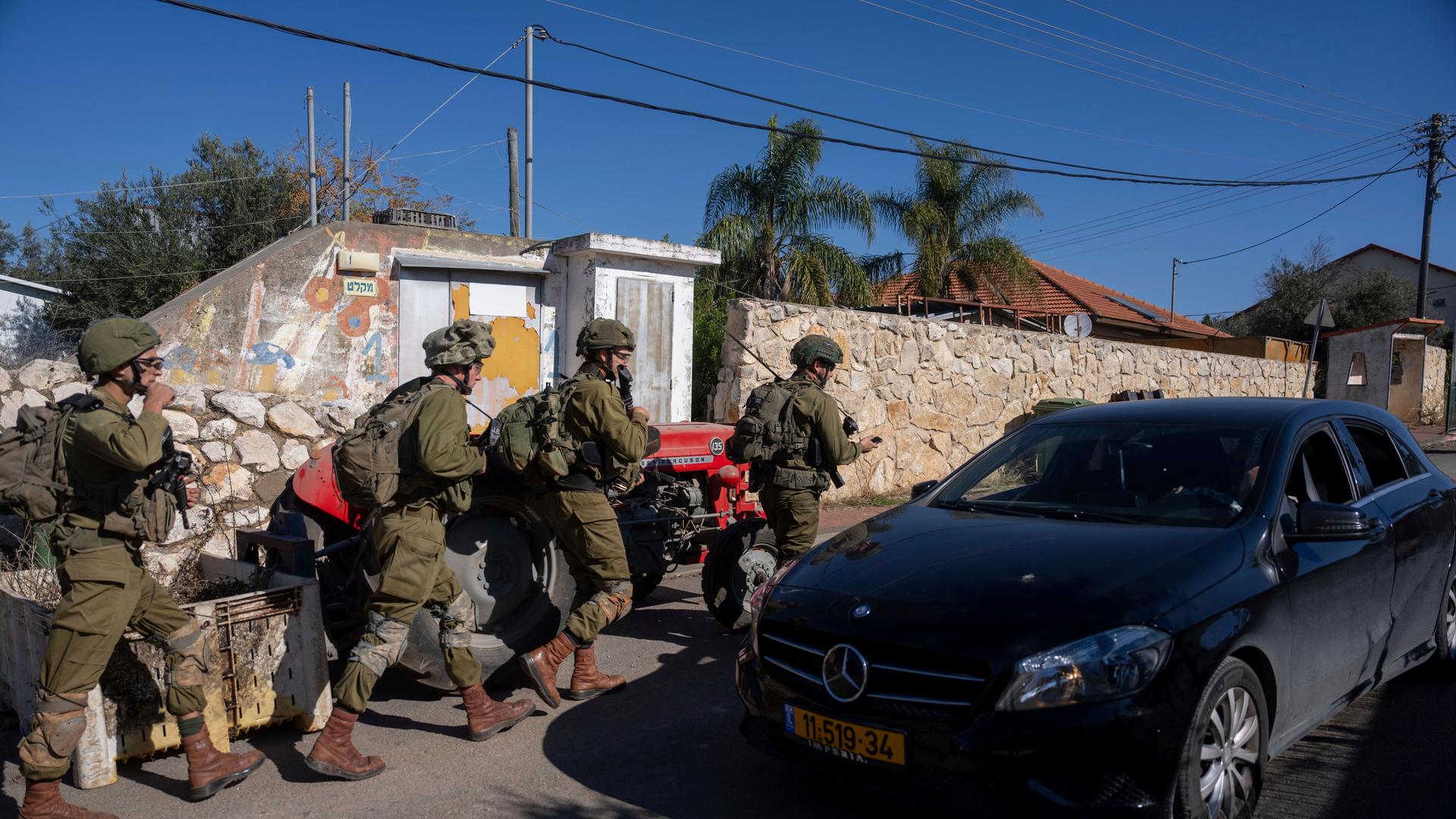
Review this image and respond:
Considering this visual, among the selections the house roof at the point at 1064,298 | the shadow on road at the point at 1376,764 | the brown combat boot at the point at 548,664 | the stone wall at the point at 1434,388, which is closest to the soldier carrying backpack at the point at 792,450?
the brown combat boot at the point at 548,664

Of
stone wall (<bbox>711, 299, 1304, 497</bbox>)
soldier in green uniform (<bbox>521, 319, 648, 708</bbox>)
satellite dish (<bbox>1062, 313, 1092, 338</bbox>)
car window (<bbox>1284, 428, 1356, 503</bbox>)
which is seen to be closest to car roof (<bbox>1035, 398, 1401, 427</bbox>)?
car window (<bbox>1284, 428, 1356, 503</bbox>)

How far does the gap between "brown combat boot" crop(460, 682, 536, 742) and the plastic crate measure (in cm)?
68

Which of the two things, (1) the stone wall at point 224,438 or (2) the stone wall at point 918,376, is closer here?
(1) the stone wall at point 224,438

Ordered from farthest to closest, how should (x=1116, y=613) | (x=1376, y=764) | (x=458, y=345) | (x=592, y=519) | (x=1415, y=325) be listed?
(x=1415, y=325)
(x=592, y=519)
(x=458, y=345)
(x=1376, y=764)
(x=1116, y=613)

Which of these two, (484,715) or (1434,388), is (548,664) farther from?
(1434,388)

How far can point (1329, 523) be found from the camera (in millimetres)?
3570

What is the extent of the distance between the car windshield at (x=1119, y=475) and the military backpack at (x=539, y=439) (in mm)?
1788

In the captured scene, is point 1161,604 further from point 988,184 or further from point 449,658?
point 988,184

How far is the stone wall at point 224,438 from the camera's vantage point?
6723 millimetres

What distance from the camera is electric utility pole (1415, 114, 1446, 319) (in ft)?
88.2

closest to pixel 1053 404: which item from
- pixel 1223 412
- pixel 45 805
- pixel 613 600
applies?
pixel 1223 412

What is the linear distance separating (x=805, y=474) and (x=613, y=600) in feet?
4.74

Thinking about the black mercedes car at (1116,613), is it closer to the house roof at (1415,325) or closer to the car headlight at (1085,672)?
the car headlight at (1085,672)

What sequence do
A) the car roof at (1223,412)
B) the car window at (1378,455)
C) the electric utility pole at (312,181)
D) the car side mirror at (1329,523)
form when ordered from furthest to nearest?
the electric utility pole at (312,181) → the car window at (1378,455) → the car roof at (1223,412) → the car side mirror at (1329,523)
